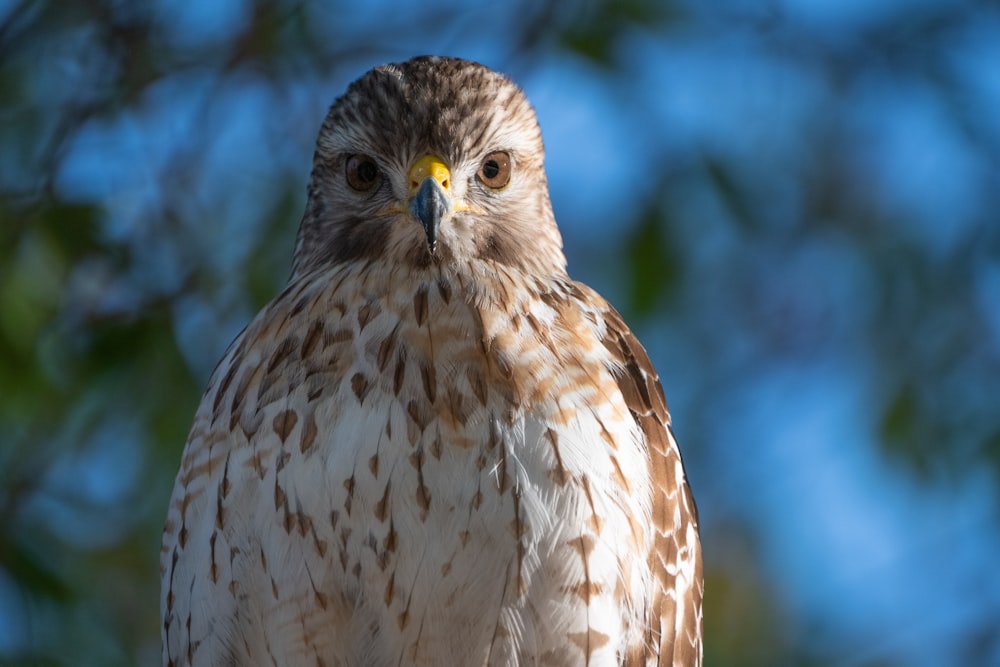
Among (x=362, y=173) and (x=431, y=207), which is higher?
(x=362, y=173)

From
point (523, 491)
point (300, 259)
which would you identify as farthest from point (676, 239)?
point (523, 491)

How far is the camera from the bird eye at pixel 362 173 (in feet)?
11.6

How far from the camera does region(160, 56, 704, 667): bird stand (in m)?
3.03

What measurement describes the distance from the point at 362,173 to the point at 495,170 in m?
0.33

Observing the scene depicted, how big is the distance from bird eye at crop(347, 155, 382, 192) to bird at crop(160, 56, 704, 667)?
2 cm

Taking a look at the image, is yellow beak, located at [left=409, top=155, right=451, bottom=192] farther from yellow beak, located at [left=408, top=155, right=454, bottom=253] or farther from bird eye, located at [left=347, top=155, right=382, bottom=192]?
bird eye, located at [left=347, top=155, right=382, bottom=192]

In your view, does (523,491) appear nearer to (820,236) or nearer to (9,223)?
(9,223)

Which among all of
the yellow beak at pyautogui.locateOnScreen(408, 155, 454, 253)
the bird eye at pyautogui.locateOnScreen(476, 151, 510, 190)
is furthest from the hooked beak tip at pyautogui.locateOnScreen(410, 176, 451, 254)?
the bird eye at pyautogui.locateOnScreen(476, 151, 510, 190)

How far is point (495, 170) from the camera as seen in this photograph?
11.8ft

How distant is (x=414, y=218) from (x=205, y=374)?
5.03 ft

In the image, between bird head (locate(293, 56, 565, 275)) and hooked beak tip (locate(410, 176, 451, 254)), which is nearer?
hooked beak tip (locate(410, 176, 451, 254))

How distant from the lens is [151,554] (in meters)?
5.08

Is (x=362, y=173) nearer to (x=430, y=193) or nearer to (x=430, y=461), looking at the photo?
(x=430, y=193)

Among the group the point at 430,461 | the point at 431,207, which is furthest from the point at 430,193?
the point at 430,461
